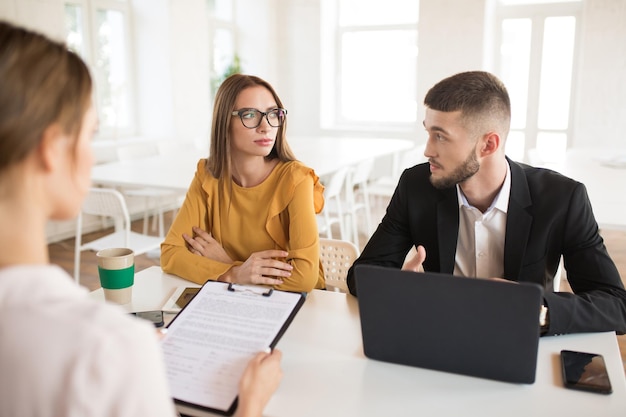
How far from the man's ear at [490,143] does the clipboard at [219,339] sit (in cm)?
71

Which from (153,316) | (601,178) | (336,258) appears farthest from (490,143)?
(601,178)

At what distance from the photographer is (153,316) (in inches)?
58.3

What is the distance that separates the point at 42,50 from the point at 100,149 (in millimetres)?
4979

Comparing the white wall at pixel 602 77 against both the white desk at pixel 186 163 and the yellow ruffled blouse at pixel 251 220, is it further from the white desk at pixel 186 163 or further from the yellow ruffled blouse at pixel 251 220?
the yellow ruffled blouse at pixel 251 220

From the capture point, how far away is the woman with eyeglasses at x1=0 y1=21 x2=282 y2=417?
583 millimetres

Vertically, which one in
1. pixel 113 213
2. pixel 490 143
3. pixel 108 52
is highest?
pixel 108 52

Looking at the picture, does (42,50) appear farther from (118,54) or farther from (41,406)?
(118,54)

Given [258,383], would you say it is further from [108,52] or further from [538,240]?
[108,52]

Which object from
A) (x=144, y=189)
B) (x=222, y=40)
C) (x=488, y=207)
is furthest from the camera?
(x=222, y=40)

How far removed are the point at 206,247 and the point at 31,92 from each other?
1.32m

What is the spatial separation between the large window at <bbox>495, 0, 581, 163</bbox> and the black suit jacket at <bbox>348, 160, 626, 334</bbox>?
6.00m

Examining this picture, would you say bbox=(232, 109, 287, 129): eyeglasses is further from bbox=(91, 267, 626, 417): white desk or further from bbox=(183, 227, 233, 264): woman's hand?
bbox=(91, 267, 626, 417): white desk

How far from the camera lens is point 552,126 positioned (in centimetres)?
755

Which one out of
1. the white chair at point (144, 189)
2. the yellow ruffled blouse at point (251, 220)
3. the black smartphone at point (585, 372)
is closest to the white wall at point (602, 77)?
the white chair at point (144, 189)
